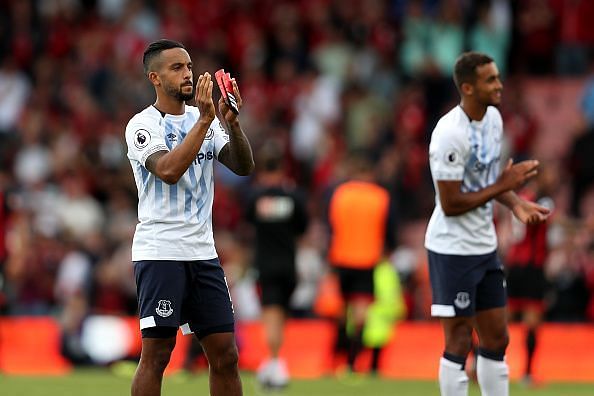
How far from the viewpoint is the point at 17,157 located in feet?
69.7

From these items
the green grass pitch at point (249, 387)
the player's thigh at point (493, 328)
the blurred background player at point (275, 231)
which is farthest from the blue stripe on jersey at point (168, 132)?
the blurred background player at point (275, 231)

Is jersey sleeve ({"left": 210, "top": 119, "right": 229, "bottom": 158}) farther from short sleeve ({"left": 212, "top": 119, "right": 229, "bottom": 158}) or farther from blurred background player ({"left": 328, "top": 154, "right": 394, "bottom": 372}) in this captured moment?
blurred background player ({"left": 328, "top": 154, "right": 394, "bottom": 372})

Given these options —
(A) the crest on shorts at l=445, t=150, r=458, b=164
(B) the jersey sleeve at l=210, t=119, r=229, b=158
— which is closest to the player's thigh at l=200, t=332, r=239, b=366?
(B) the jersey sleeve at l=210, t=119, r=229, b=158

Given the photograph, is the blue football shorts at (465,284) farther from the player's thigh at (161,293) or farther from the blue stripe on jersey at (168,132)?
the blue stripe on jersey at (168,132)

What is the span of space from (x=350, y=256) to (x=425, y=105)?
18.2 feet

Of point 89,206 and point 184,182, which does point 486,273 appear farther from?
point 89,206

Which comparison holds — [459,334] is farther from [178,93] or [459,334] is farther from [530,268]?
[530,268]

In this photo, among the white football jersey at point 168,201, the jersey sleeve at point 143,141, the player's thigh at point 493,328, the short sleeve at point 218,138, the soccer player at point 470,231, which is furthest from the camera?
the player's thigh at point 493,328

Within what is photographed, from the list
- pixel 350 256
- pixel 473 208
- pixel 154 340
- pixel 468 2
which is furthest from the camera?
pixel 468 2

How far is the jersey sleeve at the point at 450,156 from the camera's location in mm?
9367

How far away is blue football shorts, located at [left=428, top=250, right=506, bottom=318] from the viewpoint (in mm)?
9422

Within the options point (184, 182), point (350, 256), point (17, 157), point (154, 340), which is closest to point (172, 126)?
point (184, 182)

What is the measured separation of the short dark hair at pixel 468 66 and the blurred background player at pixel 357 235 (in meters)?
5.99

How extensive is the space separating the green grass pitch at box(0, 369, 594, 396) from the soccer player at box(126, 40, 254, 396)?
4.86 meters
